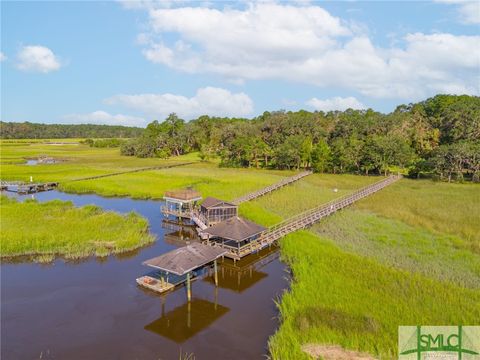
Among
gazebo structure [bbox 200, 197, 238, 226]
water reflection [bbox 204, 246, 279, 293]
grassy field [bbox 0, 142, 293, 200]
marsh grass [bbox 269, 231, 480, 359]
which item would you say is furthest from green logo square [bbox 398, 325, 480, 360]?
grassy field [bbox 0, 142, 293, 200]

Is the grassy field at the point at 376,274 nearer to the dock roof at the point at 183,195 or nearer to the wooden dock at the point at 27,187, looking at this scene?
the dock roof at the point at 183,195

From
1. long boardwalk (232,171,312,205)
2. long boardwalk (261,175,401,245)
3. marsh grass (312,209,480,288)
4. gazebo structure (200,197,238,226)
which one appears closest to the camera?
marsh grass (312,209,480,288)

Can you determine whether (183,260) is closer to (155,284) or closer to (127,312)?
(155,284)

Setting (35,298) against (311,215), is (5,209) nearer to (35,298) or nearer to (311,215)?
(35,298)

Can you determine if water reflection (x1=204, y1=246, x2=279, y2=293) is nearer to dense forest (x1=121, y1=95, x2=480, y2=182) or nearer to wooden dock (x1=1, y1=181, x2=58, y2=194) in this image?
wooden dock (x1=1, y1=181, x2=58, y2=194)

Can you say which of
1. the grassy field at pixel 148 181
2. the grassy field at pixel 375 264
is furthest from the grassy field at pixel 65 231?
the grassy field at pixel 148 181

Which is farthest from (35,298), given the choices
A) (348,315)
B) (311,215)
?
(311,215)
